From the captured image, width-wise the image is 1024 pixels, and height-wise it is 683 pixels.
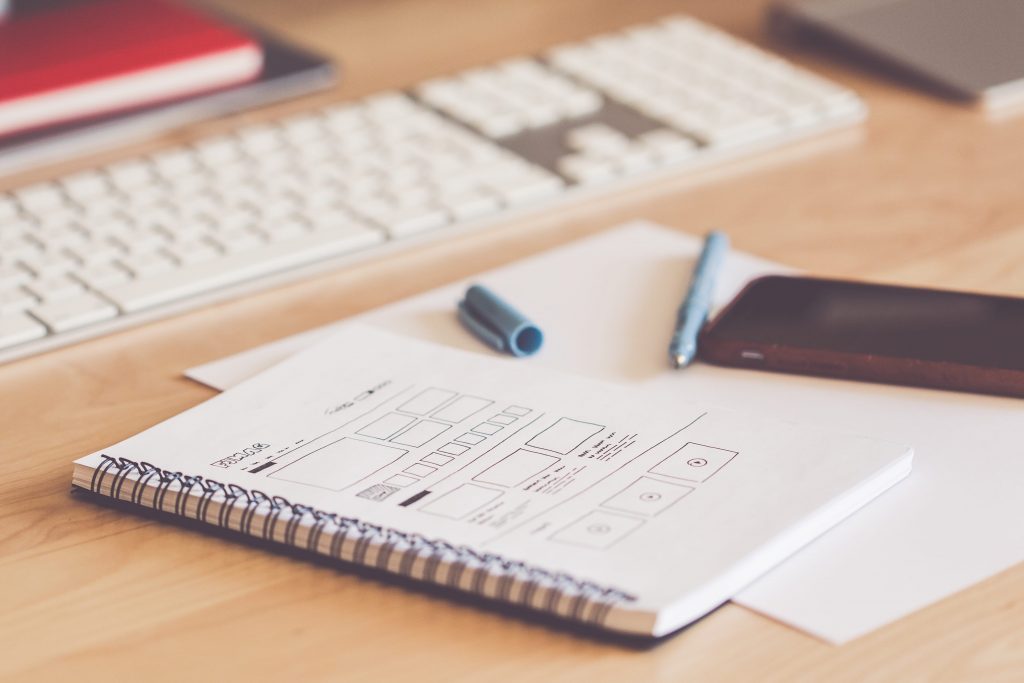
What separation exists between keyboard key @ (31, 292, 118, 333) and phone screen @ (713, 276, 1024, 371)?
325 mm

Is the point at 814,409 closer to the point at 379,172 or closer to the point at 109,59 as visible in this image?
the point at 379,172

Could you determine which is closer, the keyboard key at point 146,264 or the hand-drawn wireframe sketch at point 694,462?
the hand-drawn wireframe sketch at point 694,462

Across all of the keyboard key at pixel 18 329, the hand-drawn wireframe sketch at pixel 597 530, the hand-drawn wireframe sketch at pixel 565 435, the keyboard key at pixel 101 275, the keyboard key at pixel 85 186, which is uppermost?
the hand-drawn wireframe sketch at pixel 597 530

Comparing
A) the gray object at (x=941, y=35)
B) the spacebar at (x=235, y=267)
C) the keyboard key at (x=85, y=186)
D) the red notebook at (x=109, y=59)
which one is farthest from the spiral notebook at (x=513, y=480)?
the gray object at (x=941, y=35)

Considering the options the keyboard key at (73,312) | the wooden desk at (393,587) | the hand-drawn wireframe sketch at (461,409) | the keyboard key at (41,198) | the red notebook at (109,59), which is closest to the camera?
the wooden desk at (393,587)

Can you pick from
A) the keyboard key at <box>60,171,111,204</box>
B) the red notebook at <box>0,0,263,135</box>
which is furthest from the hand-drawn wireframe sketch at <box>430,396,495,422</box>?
the red notebook at <box>0,0,263,135</box>

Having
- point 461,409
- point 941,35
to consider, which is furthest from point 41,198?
point 941,35

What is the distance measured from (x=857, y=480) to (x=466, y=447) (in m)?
0.16

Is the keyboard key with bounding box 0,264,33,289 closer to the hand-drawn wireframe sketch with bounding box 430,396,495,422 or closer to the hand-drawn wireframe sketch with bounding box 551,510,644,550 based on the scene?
the hand-drawn wireframe sketch with bounding box 430,396,495,422

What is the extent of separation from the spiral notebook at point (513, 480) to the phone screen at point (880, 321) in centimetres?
9

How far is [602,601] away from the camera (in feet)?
1.49

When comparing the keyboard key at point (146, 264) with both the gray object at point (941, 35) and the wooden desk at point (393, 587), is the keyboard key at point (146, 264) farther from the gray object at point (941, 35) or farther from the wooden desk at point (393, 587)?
the gray object at point (941, 35)

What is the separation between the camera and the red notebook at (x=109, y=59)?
934 millimetres

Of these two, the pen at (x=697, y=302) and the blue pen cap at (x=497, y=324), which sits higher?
the pen at (x=697, y=302)
